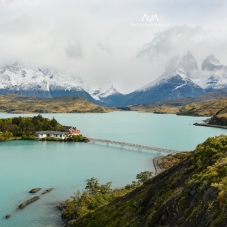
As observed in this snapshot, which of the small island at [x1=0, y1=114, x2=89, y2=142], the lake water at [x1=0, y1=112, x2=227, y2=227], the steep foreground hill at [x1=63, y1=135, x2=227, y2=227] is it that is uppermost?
the steep foreground hill at [x1=63, y1=135, x2=227, y2=227]

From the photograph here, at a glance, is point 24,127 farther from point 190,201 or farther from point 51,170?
point 190,201

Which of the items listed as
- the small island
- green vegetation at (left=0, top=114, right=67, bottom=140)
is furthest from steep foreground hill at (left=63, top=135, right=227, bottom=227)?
green vegetation at (left=0, top=114, right=67, bottom=140)

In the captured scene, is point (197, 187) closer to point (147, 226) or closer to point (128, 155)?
point (147, 226)

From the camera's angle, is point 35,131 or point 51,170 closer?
point 51,170

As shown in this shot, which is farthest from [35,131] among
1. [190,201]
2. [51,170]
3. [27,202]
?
[190,201]

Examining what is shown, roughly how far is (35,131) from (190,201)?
118 metres

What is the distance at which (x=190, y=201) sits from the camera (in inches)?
568

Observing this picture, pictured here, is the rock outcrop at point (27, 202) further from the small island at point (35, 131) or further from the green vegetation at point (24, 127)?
the green vegetation at point (24, 127)

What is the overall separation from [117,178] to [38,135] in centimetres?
6924

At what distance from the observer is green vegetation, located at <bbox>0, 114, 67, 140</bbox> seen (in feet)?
389

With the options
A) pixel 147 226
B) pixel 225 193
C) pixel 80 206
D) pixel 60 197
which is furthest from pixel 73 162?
pixel 225 193

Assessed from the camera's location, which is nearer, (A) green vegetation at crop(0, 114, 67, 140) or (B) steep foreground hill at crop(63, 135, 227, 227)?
(B) steep foreground hill at crop(63, 135, 227, 227)

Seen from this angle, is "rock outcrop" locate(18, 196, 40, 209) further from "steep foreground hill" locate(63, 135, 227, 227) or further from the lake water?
"steep foreground hill" locate(63, 135, 227, 227)

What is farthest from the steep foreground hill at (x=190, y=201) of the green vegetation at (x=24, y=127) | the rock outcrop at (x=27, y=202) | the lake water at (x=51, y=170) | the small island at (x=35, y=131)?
the green vegetation at (x=24, y=127)
